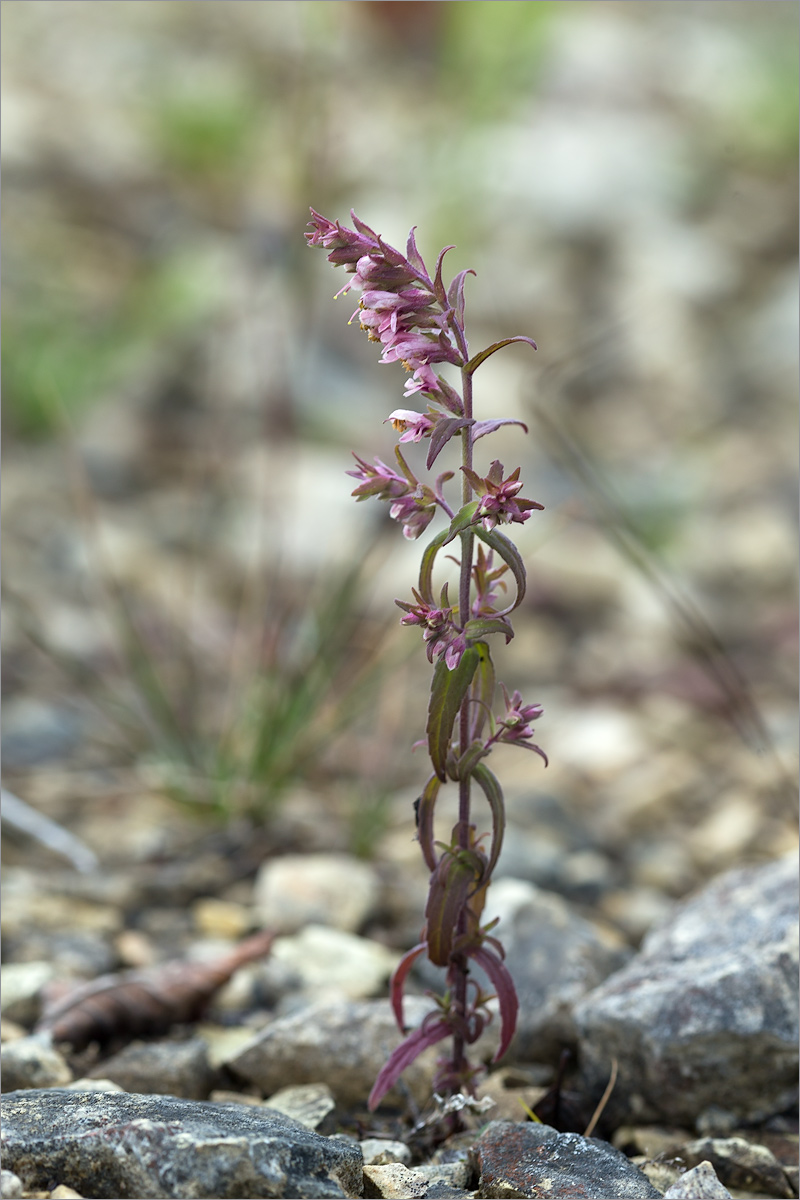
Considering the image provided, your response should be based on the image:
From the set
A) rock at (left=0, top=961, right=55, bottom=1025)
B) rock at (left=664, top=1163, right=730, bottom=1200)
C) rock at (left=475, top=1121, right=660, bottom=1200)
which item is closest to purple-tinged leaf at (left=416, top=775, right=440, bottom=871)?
rock at (left=475, top=1121, right=660, bottom=1200)

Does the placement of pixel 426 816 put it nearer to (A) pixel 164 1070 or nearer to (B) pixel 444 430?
(B) pixel 444 430

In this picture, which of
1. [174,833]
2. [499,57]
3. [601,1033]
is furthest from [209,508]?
[601,1033]

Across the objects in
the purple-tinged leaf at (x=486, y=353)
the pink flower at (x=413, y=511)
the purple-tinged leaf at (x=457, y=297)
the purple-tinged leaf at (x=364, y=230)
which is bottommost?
the pink flower at (x=413, y=511)

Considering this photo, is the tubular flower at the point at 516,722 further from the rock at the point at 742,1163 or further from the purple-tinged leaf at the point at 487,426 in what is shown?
the rock at the point at 742,1163

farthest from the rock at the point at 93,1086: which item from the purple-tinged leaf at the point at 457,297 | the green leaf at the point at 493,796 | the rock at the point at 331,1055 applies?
the purple-tinged leaf at the point at 457,297

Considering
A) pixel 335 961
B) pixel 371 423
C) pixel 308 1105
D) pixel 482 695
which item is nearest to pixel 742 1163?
pixel 308 1105

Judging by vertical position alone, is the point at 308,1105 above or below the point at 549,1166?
above
